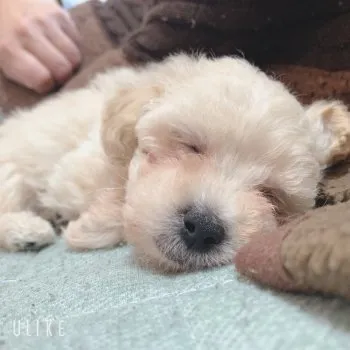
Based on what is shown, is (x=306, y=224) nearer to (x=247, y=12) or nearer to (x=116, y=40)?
(x=247, y=12)

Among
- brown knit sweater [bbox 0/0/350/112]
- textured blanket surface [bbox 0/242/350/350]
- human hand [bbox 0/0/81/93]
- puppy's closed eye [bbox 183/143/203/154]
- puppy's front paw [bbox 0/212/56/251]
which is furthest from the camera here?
human hand [bbox 0/0/81/93]

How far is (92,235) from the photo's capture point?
5.34 ft

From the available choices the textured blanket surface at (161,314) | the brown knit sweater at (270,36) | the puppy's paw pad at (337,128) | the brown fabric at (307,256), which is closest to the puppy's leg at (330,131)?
the puppy's paw pad at (337,128)

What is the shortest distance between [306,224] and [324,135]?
26.6 inches

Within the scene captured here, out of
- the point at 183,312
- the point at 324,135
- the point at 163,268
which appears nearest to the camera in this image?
the point at 183,312

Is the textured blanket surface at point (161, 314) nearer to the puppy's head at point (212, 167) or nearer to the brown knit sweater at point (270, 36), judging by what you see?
the puppy's head at point (212, 167)

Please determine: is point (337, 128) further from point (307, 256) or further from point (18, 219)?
point (18, 219)

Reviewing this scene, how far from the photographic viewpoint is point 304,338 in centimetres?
85

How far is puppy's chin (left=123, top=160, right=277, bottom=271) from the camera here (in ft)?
4.36

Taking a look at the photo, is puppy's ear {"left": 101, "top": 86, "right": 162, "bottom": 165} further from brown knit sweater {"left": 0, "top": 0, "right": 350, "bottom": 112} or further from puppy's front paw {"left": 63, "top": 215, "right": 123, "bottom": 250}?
brown knit sweater {"left": 0, "top": 0, "right": 350, "bottom": 112}

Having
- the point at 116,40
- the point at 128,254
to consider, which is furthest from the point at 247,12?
the point at 128,254

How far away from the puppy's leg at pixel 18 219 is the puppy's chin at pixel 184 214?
47cm

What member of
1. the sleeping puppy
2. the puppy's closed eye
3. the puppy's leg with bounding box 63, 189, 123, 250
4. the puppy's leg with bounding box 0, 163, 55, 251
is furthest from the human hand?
the puppy's closed eye

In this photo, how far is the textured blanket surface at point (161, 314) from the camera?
34.5 inches
